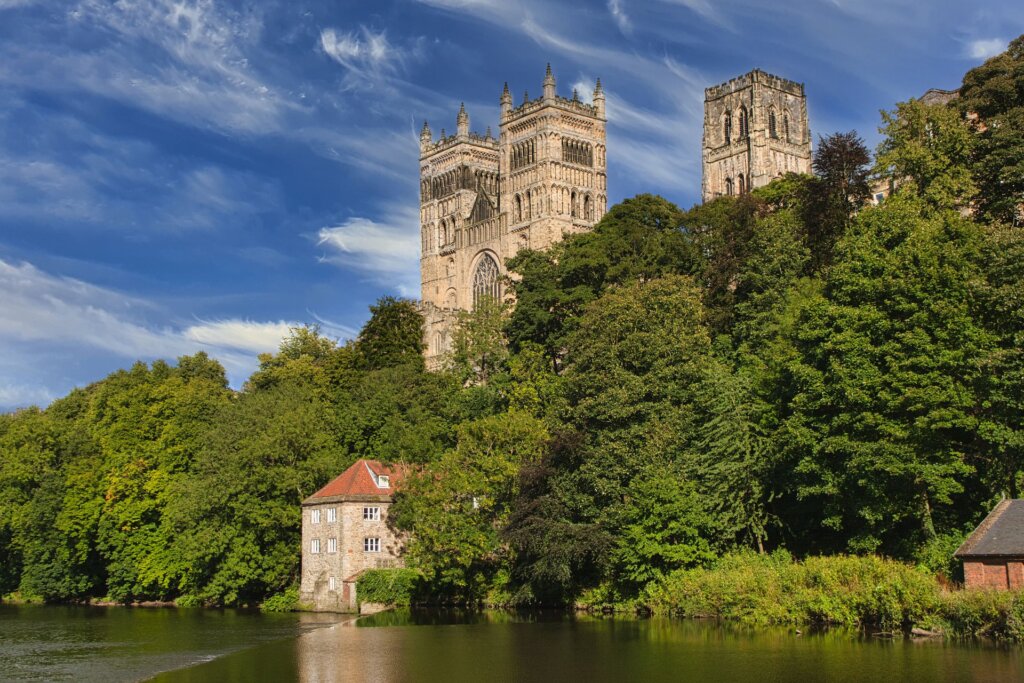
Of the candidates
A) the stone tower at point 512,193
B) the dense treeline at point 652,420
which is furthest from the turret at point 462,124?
the dense treeline at point 652,420

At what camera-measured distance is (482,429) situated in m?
48.7

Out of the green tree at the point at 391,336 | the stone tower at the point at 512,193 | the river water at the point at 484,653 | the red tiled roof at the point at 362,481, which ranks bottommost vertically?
the river water at the point at 484,653

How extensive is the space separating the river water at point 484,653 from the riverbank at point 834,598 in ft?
4.47

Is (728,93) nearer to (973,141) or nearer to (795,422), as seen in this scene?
(973,141)

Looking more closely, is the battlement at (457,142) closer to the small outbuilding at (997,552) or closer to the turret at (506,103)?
the turret at (506,103)

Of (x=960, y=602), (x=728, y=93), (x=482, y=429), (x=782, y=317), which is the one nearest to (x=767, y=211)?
(x=782, y=317)

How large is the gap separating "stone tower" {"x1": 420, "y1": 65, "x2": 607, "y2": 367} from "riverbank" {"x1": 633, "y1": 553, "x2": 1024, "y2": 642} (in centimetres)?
6511

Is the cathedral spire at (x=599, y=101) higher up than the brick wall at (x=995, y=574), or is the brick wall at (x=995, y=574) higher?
the cathedral spire at (x=599, y=101)

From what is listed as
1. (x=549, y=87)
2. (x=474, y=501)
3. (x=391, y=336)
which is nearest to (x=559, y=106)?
(x=549, y=87)

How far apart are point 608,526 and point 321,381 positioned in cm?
3253

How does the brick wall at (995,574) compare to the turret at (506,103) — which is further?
the turret at (506,103)

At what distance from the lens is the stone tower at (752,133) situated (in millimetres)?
106938

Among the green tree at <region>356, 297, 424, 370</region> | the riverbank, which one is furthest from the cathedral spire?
the riverbank

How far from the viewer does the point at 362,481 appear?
53.8 metres
